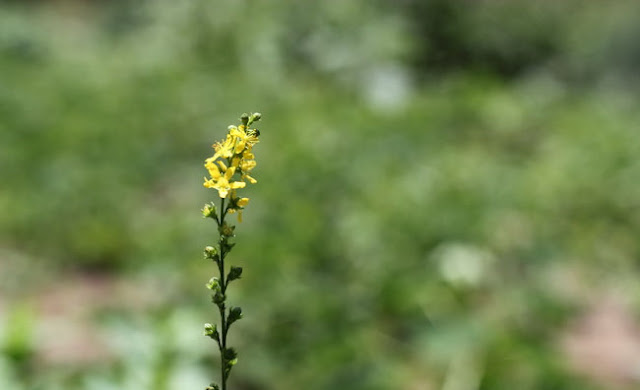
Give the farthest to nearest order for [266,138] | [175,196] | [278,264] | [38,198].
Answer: [266,138] < [175,196] < [38,198] < [278,264]

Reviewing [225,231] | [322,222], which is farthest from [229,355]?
[322,222]

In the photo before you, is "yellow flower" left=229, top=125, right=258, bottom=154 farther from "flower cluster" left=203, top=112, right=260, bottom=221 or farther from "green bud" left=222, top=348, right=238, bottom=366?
"green bud" left=222, top=348, right=238, bottom=366

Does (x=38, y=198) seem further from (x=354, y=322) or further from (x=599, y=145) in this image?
(x=599, y=145)

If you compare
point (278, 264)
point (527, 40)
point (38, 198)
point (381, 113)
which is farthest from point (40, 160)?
point (527, 40)

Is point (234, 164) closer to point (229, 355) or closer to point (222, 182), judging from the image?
point (222, 182)

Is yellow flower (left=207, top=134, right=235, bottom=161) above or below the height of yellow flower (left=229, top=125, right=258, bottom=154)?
below

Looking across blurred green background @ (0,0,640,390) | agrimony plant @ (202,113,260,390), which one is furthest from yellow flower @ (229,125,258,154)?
blurred green background @ (0,0,640,390)

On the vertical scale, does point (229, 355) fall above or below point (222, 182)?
below

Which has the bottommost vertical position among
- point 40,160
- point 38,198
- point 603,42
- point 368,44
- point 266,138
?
point 38,198
